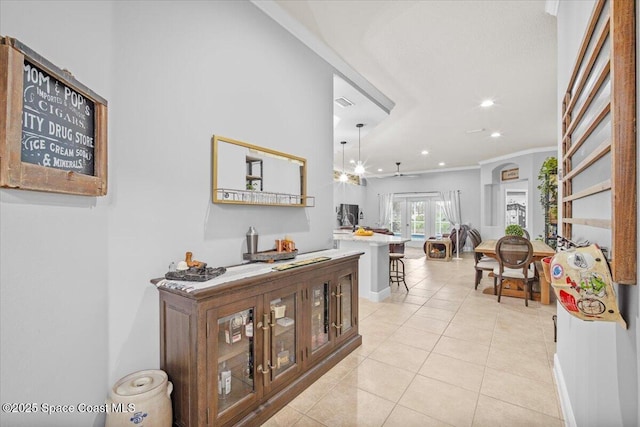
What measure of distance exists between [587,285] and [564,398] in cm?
153

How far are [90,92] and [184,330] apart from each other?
1.23 metres

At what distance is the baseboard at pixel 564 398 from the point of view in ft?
5.33

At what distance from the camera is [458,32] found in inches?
106

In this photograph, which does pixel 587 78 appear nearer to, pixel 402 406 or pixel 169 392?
pixel 402 406

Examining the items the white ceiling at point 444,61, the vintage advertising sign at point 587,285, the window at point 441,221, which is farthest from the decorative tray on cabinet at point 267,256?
the window at point 441,221

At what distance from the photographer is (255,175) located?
2230 millimetres

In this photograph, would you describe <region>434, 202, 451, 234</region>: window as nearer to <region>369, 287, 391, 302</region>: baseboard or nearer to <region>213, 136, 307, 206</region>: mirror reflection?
<region>369, 287, 391, 302</region>: baseboard

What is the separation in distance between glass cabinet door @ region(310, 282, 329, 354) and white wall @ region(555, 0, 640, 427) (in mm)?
1570

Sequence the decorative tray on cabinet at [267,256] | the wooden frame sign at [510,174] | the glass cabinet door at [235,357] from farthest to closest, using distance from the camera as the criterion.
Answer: the wooden frame sign at [510,174], the decorative tray on cabinet at [267,256], the glass cabinet door at [235,357]

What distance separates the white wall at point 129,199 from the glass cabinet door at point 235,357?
15.9 inches

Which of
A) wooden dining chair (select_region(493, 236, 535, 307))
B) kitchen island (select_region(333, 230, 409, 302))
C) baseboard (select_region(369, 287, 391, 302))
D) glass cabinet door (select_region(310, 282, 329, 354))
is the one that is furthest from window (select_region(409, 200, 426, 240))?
glass cabinet door (select_region(310, 282, 329, 354))

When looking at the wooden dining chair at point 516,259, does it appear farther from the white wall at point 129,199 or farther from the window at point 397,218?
the window at point 397,218

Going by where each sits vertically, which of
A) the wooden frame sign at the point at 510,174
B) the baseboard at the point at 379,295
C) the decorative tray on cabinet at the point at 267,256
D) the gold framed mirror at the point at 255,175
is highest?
the wooden frame sign at the point at 510,174

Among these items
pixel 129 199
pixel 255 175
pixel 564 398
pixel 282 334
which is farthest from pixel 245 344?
pixel 564 398
